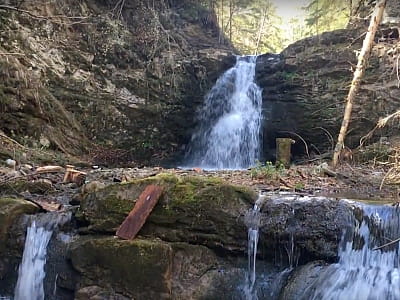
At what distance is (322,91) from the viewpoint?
12484 millimetres

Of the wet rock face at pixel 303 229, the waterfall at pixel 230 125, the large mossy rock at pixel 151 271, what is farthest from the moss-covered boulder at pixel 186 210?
the waterfall at pixel 230 125

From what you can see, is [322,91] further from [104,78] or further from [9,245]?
[9,245]

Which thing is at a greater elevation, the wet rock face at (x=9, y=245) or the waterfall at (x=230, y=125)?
the waterfall at (x=230, y=125)

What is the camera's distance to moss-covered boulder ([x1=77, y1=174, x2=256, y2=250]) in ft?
14.8

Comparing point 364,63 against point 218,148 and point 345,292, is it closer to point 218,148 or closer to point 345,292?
point 218,148

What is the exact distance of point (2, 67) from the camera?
9250 millimetres

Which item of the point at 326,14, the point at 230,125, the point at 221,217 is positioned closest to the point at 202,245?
the point at 221,217

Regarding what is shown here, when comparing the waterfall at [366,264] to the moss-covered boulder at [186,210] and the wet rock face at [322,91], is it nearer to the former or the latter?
the moss-covered boulder at [186,210]

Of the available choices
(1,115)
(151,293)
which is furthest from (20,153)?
(151,293)

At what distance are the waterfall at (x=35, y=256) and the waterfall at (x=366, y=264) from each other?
2.93 meters

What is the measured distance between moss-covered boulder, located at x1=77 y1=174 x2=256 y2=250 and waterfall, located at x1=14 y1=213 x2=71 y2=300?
0.52 metres

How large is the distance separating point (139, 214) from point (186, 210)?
505 mm

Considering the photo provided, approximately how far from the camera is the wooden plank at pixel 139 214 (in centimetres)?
455

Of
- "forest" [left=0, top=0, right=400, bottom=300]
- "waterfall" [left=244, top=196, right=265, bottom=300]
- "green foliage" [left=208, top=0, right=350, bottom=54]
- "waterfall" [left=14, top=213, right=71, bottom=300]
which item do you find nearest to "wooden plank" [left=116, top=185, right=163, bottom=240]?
"forest" [left=0, top=0, right=400, bottom=300]
